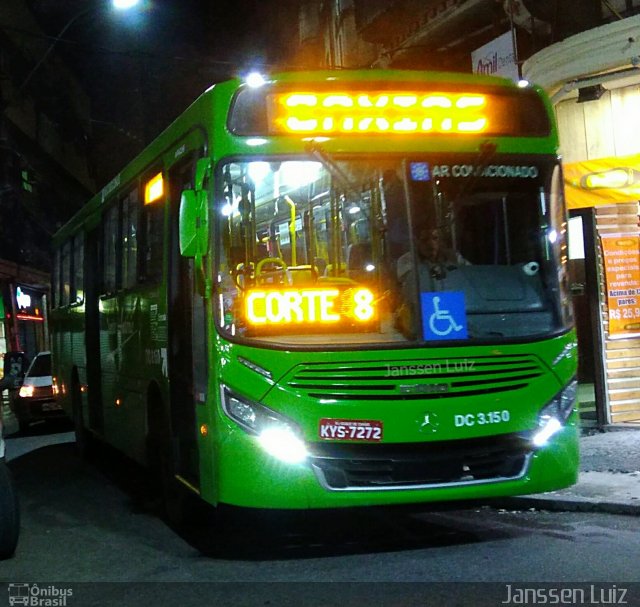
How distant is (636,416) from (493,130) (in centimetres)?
616

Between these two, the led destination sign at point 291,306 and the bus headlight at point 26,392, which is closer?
the led destination sign at point 291,306

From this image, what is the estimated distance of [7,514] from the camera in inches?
258

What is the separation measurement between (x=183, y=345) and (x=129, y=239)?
7.88 ft

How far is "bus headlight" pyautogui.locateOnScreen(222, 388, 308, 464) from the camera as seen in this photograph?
596 centimetres

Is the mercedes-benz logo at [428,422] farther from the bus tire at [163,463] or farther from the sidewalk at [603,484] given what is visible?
the bus tire at [163,463]

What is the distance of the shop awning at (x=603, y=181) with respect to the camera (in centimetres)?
1099

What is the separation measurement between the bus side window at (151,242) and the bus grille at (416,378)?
7.61 ft

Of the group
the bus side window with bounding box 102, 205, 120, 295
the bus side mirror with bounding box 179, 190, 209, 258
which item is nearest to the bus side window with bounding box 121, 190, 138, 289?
the bus side window with bounding box 102, 205, 120, 295

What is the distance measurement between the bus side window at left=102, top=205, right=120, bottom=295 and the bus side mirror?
3.73 m

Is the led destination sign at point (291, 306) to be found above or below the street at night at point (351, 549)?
above

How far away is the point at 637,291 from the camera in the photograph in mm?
11414

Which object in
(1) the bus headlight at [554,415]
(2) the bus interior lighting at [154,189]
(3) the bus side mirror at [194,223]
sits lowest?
(1) the bus headlight at [554,415]

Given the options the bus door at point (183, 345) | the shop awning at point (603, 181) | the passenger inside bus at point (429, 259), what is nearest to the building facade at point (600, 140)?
the shop awning at point (603, 181)

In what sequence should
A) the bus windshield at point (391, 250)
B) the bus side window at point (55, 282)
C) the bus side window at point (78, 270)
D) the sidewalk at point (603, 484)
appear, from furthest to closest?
the bus side window at point (55, 282), the bus side window at point (78, 270), the sidewalk at point (603, 484), the bus windshield at point (391, 250)
